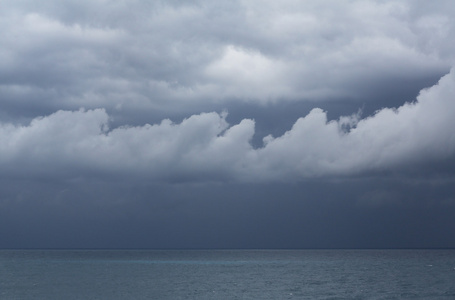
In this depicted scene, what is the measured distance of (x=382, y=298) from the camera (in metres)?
95.6

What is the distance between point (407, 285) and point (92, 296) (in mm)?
67464

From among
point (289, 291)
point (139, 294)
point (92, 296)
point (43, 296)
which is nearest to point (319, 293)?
point (289, 291)

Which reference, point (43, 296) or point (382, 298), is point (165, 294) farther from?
point (382, 298)

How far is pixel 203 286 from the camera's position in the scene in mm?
120250

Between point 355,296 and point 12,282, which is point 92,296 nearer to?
point 12,282

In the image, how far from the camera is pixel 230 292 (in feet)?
354

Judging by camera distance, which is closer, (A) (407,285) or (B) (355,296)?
(B) (355,296)

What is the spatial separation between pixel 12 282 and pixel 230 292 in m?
57.2

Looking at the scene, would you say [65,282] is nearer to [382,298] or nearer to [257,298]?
[257,298]

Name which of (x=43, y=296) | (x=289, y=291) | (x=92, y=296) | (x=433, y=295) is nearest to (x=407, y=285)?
(x=433, y=295)

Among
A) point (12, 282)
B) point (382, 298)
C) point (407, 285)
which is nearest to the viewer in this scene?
point (382, 298)

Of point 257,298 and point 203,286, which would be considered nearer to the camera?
point 257,298

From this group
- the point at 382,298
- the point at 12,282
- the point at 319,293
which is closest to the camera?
the point at 382,298

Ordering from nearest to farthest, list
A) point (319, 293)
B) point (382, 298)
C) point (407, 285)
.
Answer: point (382, 298)
point (319, 293)
point (407, 285)
